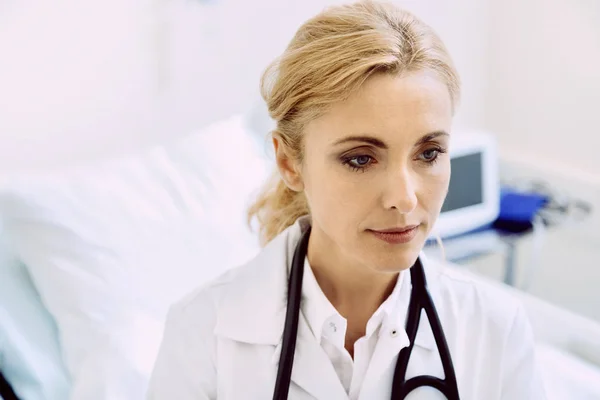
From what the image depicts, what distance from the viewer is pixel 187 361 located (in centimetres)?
105

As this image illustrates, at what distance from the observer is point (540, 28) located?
2307mm

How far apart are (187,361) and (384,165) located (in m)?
0.43

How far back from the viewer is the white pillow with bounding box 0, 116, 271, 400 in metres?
1.25

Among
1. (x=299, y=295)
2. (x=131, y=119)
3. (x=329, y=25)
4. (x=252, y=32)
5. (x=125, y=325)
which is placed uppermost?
(x=329, y=25)

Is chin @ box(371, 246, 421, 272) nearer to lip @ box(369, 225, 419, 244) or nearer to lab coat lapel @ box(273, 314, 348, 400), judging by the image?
lip @ box(369, 225, 419, 244)

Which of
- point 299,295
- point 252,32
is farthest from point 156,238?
point 252,32

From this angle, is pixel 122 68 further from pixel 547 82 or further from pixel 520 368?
pixel 547 82

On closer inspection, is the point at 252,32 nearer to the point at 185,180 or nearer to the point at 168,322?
the point at 185,180

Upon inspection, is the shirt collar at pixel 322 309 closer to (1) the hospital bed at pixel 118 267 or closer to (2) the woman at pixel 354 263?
(2) the woman at pixel 354 263

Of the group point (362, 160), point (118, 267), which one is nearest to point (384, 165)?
point (362, 160)

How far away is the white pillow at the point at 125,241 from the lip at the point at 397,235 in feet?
1.85

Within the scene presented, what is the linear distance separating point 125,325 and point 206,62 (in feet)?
2.68

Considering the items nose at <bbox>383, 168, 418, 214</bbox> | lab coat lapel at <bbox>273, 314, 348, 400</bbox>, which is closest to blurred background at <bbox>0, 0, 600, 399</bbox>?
lab coat lapel at <bbox>273, 314, 348, 400</bbox>

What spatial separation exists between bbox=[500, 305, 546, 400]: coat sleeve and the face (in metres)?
0.29
